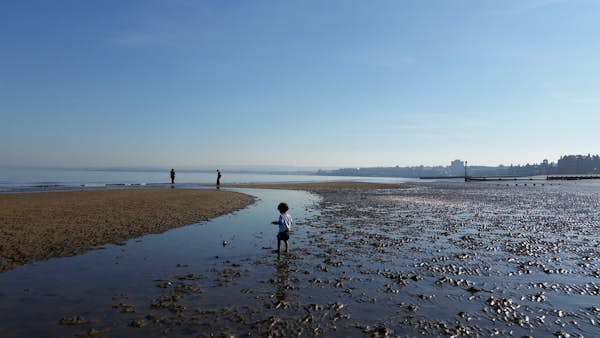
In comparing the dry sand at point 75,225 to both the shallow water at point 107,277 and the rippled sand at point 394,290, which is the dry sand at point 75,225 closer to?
the shallow water at point 107,277

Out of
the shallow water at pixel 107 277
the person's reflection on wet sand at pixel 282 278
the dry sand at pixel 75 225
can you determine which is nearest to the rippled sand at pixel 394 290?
the person's reflection on wet sand at pixel 282 278

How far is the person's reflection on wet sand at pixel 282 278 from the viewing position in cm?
847

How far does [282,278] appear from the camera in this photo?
9.84 meters

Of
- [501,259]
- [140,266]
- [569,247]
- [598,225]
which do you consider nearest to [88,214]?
[140,266]

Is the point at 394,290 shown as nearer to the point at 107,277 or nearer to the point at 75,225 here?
the point at 107,277

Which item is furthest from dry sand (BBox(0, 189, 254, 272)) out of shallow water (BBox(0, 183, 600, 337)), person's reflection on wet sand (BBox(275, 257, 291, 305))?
person's reflection on wet sand (BBox(275, 257, 291, 305))

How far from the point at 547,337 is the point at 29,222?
20.7m

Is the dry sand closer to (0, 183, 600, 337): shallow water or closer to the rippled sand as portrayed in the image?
(0, 183, 600, 337): shallow water

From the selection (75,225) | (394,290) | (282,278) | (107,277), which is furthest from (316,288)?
(75,225)

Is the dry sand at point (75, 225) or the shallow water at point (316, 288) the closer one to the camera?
the shallow water at point (316, 288)

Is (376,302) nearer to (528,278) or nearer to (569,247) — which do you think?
(528,278)

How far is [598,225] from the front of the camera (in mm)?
20234

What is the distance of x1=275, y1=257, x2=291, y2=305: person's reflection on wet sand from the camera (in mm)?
8469

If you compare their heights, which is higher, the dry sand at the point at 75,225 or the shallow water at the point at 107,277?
the dry sand at the point at 75,225
